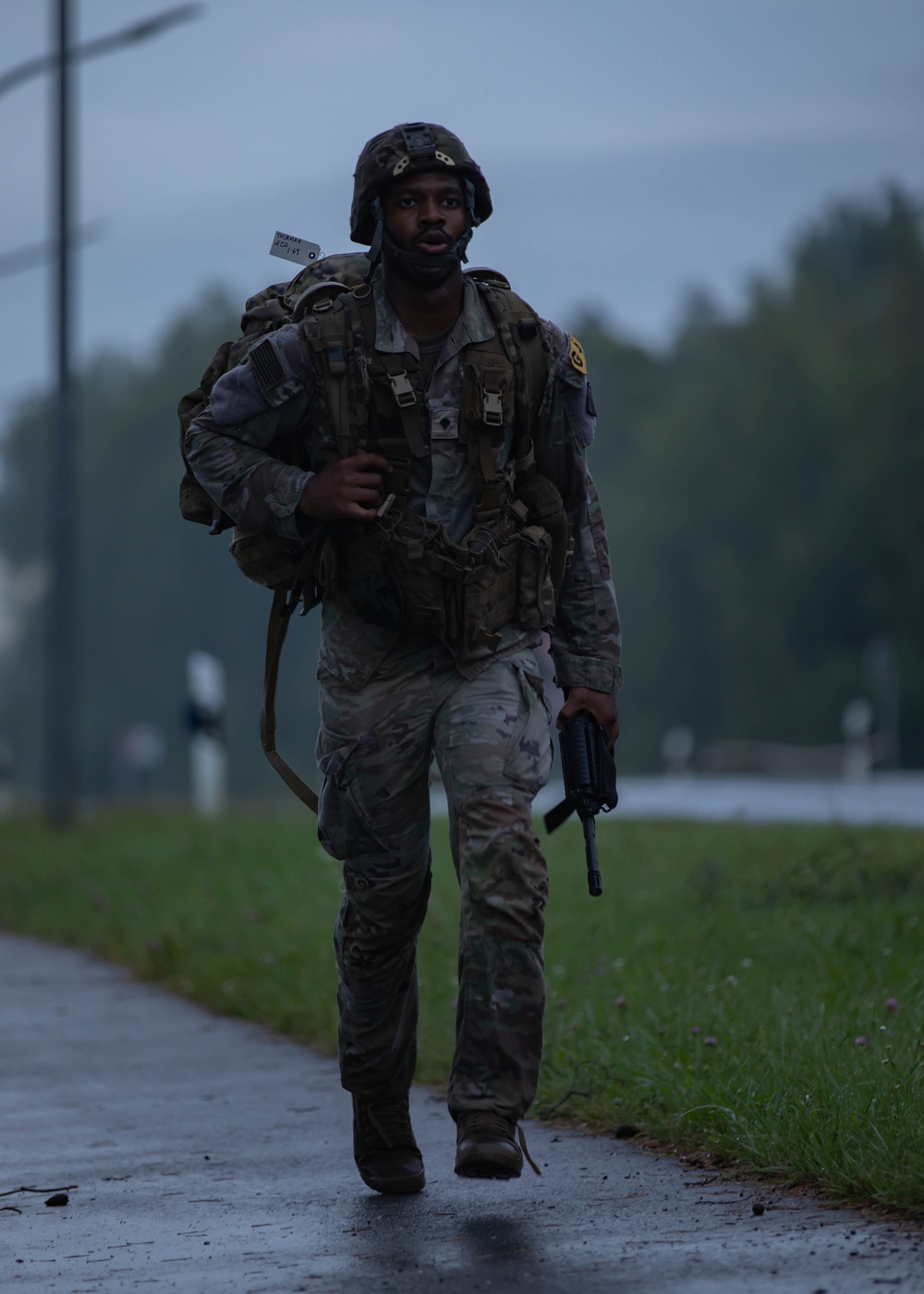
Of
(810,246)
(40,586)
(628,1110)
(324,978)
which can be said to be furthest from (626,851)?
(40,586)

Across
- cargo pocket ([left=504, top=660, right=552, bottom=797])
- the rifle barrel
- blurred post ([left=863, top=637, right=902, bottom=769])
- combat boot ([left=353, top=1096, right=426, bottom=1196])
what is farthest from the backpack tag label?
blurred post ([left=863, top=637, right=902, bottom=769])

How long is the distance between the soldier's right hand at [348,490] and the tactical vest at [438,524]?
0.04 m

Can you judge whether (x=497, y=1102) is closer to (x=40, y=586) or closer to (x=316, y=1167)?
(x=316, y=1167)

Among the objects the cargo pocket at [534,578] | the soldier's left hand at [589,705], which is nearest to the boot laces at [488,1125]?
the soldier's left hand at [589,705]

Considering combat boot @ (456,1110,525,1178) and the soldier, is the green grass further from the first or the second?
the soldier

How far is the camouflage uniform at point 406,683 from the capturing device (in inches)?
163

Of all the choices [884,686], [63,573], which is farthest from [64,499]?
[884,686]

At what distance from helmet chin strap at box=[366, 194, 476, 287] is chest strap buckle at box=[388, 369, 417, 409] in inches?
8.3

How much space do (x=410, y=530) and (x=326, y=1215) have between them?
1378 millimetres

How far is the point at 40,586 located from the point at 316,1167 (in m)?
83.0

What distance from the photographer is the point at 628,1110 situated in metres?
4.88

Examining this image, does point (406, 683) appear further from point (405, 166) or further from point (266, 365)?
point (405, 166)

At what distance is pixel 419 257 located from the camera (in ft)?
13.8

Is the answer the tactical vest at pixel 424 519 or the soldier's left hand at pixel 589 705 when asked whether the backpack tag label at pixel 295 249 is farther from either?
the soldier's left hand at pixel 589 705
